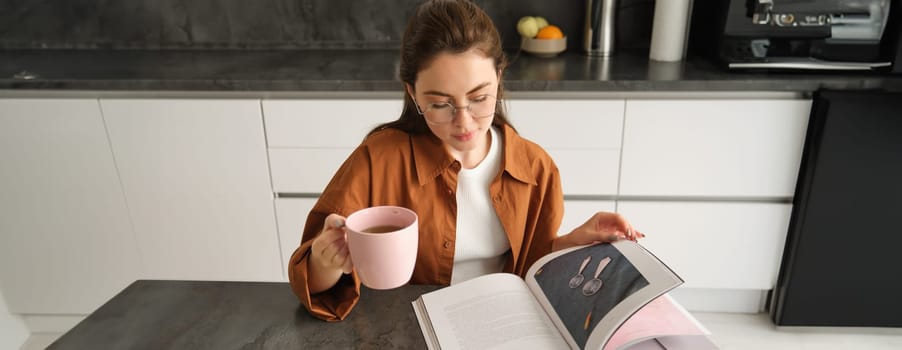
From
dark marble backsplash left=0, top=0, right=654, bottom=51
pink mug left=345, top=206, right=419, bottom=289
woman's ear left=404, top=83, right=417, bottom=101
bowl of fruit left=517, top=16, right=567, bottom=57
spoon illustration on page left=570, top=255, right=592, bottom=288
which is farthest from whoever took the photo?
dark marble backsplash left=0, top=0, right=654, bottom=51

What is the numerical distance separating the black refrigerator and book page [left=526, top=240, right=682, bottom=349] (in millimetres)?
1180

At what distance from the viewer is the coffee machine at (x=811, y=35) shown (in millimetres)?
1702

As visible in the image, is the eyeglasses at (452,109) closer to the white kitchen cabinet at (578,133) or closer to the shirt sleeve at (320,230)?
the shirt sleeve at (320,230)

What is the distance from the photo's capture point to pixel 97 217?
194 centimetres

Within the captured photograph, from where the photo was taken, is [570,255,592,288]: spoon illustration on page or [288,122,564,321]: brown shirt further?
[288,122,564,321]: brown shirt

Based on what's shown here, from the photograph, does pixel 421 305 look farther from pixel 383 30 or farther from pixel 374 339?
pixel 383 30

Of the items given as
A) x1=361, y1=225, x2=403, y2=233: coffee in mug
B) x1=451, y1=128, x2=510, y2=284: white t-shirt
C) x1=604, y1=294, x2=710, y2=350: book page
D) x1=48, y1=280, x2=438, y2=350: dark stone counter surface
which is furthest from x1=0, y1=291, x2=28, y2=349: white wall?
x1=604, y1=294, x2=710, y2=350: book page

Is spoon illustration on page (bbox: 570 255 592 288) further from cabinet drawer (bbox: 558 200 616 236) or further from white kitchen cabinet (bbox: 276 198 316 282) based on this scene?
white kitchen cabinet (bbox: 276 198 316 282)

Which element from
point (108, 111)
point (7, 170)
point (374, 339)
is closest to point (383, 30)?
point (108, 111)

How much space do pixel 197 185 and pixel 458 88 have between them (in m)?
1.28

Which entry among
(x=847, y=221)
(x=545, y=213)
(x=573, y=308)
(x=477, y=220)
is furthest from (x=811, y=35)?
(x=573, y=308)

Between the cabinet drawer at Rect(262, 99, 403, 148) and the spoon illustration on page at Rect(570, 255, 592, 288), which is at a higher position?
the spoon illustration on page at Rect(570, 255, 592, 288)

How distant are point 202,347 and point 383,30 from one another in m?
1.68

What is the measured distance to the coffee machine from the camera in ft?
5.58
